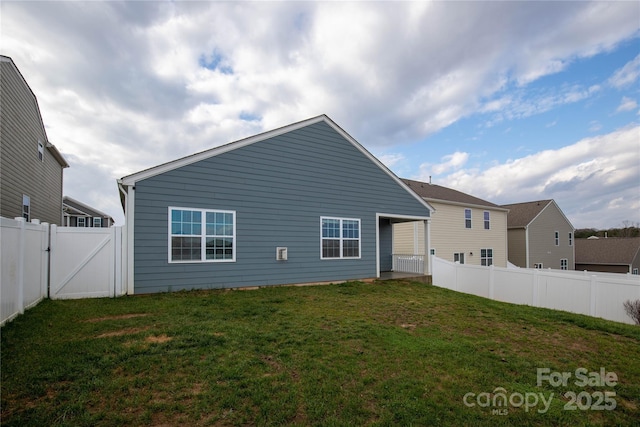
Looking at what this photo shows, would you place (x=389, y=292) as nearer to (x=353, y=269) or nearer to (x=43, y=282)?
(x=353, y=269)

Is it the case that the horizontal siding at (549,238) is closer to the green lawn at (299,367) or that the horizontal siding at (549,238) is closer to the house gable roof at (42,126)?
the green lawn at (299,367)

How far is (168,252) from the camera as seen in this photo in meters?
8.33

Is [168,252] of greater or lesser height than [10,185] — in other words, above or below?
below

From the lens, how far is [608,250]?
32281 millimetres

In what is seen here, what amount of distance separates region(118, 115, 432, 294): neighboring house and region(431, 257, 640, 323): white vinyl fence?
321 centimetres

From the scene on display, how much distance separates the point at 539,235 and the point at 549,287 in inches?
798

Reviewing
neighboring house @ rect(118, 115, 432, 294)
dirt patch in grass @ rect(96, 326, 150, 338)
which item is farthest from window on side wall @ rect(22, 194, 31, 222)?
dirt patch in grass @ rect(96, 326, 150, 338)

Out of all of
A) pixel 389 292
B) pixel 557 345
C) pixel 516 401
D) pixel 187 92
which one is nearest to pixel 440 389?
pixel 516 401

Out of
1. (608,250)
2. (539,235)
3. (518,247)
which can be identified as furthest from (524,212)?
(608,250)

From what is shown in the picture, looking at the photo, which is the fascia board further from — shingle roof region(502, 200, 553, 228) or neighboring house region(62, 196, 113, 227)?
neighboring house region(62, 196, 113, 227)

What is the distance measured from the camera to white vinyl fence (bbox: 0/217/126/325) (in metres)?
5.68

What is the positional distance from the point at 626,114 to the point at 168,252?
58.5 feet

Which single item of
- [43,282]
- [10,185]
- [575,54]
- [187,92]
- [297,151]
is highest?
[575,54]

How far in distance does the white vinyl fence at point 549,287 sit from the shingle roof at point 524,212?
1643 cm
